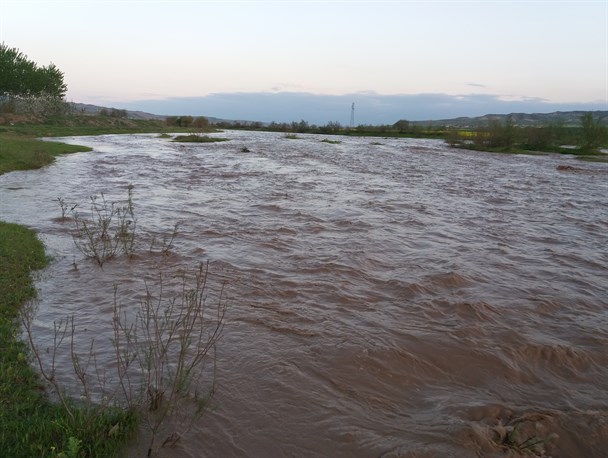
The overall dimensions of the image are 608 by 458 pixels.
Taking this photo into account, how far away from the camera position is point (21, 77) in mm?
53562

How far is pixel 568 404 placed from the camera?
4637 mm

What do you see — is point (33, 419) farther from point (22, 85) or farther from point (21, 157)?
point (22, 85)

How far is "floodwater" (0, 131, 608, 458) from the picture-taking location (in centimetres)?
413

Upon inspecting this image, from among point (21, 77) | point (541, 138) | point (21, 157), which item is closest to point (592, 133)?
point (541, 138)

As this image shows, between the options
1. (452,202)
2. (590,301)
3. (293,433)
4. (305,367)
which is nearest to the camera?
(293,433)

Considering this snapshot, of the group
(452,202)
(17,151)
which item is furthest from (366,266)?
(17,151)

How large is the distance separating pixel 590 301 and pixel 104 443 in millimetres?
7530

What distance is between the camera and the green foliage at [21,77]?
170 ft

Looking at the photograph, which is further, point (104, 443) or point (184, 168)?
point (184, 168)

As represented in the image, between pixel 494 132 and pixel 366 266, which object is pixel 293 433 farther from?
pixel 494 132

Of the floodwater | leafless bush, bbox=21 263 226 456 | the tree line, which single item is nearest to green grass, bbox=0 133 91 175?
the floodwater

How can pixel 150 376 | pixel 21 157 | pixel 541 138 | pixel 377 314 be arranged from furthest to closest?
pixel 541 138
pixel 21 157
pixel 377 314
pixel 150 376

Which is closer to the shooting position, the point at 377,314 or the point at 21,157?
the point at 377,314

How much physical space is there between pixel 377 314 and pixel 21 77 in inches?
2436
